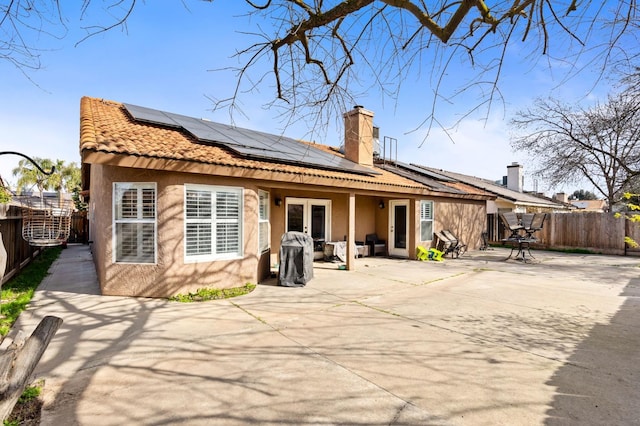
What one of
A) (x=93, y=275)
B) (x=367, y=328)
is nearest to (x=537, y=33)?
(x=367, y=328)

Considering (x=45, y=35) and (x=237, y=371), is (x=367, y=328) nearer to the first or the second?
(x=237, y=371)

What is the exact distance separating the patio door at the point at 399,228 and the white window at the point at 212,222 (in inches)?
283

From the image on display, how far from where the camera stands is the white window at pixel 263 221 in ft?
26.0

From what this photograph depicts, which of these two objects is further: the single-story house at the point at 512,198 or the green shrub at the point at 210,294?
the single-story house at the point at 512,198

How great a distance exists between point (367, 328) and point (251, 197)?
412cm

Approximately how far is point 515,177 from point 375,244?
1692 cm

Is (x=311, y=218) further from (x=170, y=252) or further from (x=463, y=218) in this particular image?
(x=463, y=218)

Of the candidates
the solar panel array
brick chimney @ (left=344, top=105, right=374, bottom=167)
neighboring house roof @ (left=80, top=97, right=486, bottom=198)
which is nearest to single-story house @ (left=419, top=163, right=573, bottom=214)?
brick chimney @ (left=344, top=105, right=374, bottom=167)

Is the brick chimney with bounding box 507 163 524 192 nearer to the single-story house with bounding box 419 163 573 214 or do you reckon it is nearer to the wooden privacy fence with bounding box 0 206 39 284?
the single-story house with bounding box 419 163 573 214

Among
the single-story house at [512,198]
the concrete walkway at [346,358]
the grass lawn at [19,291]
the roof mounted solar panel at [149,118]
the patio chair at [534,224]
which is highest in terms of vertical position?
the roof mounted solar panel at [149,118]

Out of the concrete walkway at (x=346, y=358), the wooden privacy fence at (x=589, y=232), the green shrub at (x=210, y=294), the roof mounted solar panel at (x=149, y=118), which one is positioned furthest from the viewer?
the wooden privacy fence at (x=589, y=232)

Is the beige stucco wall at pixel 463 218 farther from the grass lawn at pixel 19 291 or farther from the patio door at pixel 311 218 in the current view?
the grass lawn at pixel 19 291

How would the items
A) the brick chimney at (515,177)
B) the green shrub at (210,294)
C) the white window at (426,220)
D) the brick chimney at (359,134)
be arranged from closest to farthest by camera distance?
the green shrub at (210,294)
the brick chimney at (359,134)
the white window at (426,220)
the brick chimney at (515,177)

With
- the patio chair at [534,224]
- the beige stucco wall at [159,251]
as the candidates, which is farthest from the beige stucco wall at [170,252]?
the patio chair at [534,224]
